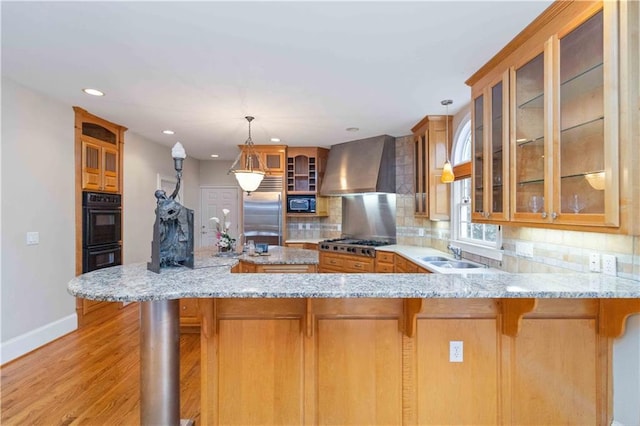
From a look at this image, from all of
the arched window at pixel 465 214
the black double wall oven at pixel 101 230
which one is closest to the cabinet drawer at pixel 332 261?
the arched window at pixel 465 214

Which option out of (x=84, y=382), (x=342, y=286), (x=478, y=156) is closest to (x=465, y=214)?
(x=478, y=156)

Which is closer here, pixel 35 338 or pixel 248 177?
pixel 35 338

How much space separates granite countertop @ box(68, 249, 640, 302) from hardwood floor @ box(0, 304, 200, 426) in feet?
3.83

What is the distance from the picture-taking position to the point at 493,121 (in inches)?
92.9

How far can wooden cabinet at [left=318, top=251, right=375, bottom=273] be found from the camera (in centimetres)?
456

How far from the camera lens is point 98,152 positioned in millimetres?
4129

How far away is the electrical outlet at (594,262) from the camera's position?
5.76 ft

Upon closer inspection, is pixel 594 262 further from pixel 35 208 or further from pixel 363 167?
pixel 35 208

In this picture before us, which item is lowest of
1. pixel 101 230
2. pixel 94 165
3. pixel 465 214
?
pixel 101 230

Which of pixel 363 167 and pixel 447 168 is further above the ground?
pixel 363 167

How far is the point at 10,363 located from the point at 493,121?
4.68 m

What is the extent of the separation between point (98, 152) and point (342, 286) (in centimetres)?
418

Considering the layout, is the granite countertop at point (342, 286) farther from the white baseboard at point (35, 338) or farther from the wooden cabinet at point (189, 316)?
the white baseboard at point (35, 338)

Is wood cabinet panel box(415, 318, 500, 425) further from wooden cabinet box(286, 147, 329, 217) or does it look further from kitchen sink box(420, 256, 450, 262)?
wooden cabinet box(286, 147, 329, 217)
